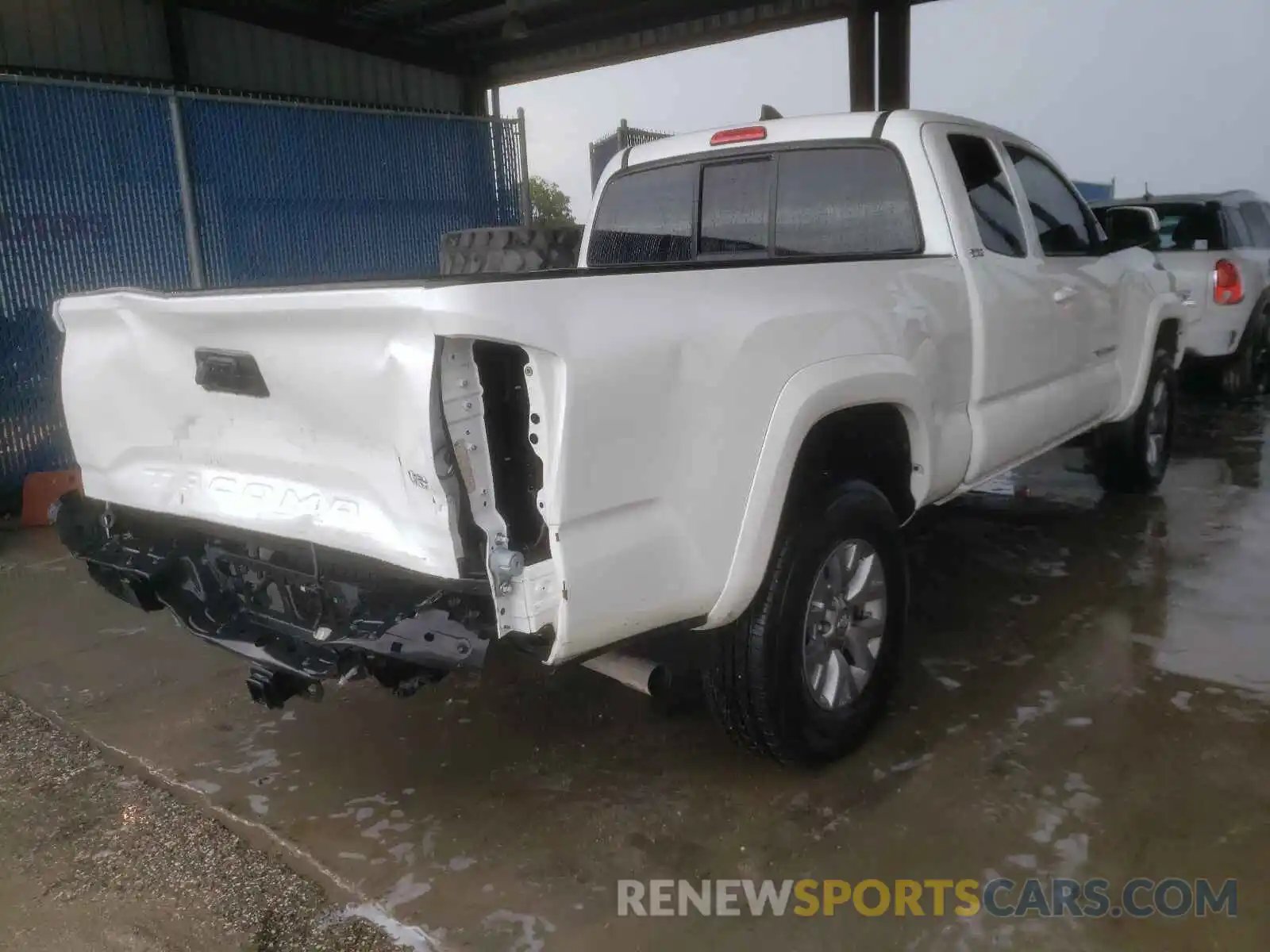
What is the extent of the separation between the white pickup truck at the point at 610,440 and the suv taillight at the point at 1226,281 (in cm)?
507

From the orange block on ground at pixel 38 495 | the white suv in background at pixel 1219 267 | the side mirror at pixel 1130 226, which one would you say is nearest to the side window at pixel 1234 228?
the white suv in background at pixel 1219 267

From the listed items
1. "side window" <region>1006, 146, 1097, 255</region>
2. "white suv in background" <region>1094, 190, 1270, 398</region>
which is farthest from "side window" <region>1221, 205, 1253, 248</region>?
"side window" <region>1006, 146, 1097, 255</region>

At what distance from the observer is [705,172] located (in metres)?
4.09

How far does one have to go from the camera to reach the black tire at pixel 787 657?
2.66 metres

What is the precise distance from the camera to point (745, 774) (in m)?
3.01

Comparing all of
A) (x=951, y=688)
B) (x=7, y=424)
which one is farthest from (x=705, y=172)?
(x=7, y=424)

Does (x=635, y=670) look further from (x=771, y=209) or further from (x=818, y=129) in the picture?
(x=818, y=129)

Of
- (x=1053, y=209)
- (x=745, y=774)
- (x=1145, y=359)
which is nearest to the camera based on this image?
(x=745, y=774)

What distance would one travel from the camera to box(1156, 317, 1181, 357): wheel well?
5.59 metres

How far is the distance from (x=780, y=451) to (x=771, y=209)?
1.68 metres

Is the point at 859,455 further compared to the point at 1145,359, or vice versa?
the point at 1145,359

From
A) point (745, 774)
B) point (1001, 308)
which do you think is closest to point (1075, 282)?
point (1001, 308)

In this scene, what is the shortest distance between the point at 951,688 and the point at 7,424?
6106mm

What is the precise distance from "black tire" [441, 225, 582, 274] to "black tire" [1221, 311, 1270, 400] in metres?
5.87
